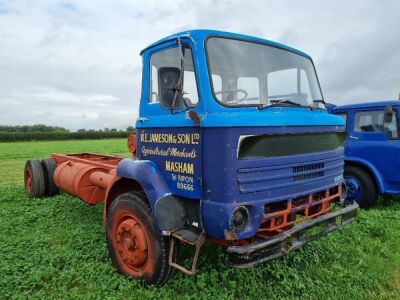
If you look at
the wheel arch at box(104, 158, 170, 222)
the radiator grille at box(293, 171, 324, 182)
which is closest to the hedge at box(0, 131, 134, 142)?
the wheel arch at box(104, 158, 170, 222)

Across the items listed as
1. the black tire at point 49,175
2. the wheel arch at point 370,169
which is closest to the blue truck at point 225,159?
the wheel arch at point 370,169

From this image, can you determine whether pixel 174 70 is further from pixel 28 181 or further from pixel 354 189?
pixel 28 181

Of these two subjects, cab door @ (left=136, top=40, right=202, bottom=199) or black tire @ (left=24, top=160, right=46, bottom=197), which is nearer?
cab door @ (left=136, top=40, right=202, bottom=199)

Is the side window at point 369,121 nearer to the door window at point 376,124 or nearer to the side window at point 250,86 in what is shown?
the door window at point 376,124

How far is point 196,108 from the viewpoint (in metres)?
3.30

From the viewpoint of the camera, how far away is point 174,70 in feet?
10.9

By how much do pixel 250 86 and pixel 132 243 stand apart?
6.53 ft

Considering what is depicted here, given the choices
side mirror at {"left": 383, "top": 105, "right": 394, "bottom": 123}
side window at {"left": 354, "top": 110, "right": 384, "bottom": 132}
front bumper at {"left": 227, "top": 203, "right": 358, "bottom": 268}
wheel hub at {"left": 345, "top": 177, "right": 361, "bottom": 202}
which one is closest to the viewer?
front bumper at {"left": 227, "top": 203, "right": 358, "bottom": 268}

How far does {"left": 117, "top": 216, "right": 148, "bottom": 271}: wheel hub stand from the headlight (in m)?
1.10

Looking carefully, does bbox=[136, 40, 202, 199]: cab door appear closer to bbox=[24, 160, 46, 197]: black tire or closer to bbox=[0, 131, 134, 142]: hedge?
bbox=[24, 160, 46, 197]: black tire

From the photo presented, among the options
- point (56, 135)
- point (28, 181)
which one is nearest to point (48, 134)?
point (56, 135)

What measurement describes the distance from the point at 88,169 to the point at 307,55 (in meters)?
3.74

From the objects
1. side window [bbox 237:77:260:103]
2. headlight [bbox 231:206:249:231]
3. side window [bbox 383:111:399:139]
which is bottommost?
headlight [bbox 231:206:249:231]

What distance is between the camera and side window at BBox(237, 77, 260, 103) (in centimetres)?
356
